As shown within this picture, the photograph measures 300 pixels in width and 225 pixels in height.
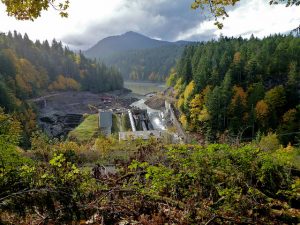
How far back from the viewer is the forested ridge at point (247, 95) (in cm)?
5906

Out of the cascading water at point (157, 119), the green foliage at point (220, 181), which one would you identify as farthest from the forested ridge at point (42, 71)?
the green foliage at point (220, 181)

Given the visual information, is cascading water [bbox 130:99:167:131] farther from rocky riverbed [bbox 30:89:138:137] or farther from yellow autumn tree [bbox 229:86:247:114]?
yellow autumn tree [bbox 229:86:247:114]

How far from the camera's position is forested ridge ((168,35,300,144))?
59062mm

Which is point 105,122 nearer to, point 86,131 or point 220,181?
point 86,131

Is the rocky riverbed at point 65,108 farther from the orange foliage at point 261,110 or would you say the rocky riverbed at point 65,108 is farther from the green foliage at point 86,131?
the orange foliage at point 261,110

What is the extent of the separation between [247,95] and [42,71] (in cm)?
8551

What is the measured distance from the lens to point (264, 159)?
25.1 feet

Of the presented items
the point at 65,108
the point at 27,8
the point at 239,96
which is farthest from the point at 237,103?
the point at 27,8

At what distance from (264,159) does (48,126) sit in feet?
239

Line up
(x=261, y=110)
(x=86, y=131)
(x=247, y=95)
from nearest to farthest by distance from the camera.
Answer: (x=261, y=110)
(x=86, y=131)
(x=247, y=95)

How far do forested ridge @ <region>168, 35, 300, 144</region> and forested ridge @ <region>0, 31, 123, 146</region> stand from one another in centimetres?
4160

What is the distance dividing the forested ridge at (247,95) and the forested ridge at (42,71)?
41595 millimetres

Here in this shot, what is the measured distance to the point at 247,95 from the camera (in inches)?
2625

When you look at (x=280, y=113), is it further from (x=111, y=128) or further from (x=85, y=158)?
(x=85, y=158)
